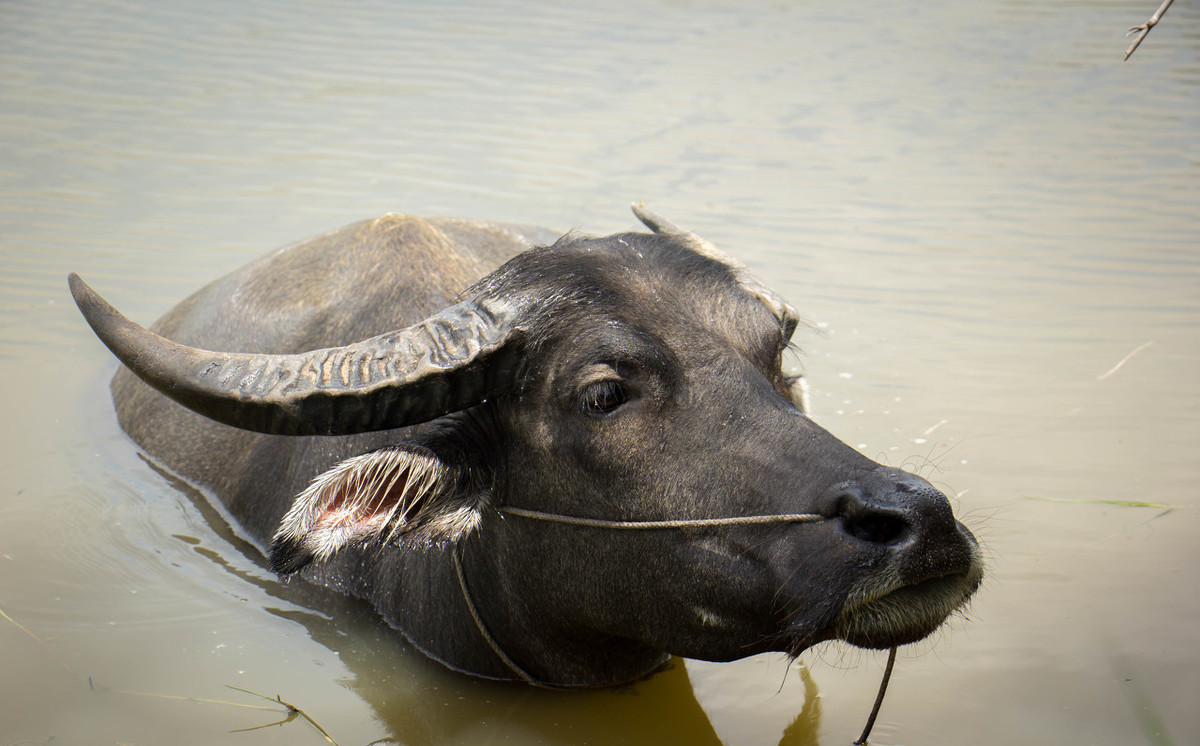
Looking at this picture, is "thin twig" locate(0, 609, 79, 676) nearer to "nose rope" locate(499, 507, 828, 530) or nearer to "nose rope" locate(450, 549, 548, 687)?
"nose rope" locate(450, 549, 548, 687)

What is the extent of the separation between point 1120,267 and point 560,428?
5.29 meters

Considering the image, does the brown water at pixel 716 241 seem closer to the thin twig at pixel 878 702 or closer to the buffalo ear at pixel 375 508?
the thin twig at pixel 878 702

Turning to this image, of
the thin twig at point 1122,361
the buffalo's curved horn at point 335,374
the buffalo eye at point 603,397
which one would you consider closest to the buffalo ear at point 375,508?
the buffalo's curved horn at point 335,374

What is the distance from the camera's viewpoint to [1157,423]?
5.01 meters

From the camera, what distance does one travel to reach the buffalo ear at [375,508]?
2775mm

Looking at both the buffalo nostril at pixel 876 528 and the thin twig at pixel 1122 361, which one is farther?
the thin twig at pixel 1122 361

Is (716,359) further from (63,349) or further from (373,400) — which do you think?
(63,349)

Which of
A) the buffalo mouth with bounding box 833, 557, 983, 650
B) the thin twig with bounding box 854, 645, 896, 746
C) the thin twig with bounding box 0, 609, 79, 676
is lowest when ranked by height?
the thin twig with bounding box 854, 645, 896, 746

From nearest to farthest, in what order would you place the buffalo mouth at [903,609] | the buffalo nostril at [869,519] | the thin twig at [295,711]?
1. the buffalo nostril at [869,519]
2. the buffalo mouth at [903,609]
3. the thin twig at [295,711]

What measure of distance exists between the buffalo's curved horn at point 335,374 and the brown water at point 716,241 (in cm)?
105

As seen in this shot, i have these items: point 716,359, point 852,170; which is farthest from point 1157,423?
point 852,170

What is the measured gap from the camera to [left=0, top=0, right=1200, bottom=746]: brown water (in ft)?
10.9

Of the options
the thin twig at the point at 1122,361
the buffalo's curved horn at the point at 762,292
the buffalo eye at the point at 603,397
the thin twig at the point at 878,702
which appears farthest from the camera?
the thin twig at the point at 1122,361

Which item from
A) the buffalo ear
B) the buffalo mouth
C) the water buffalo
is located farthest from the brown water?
the buffalo mouth
